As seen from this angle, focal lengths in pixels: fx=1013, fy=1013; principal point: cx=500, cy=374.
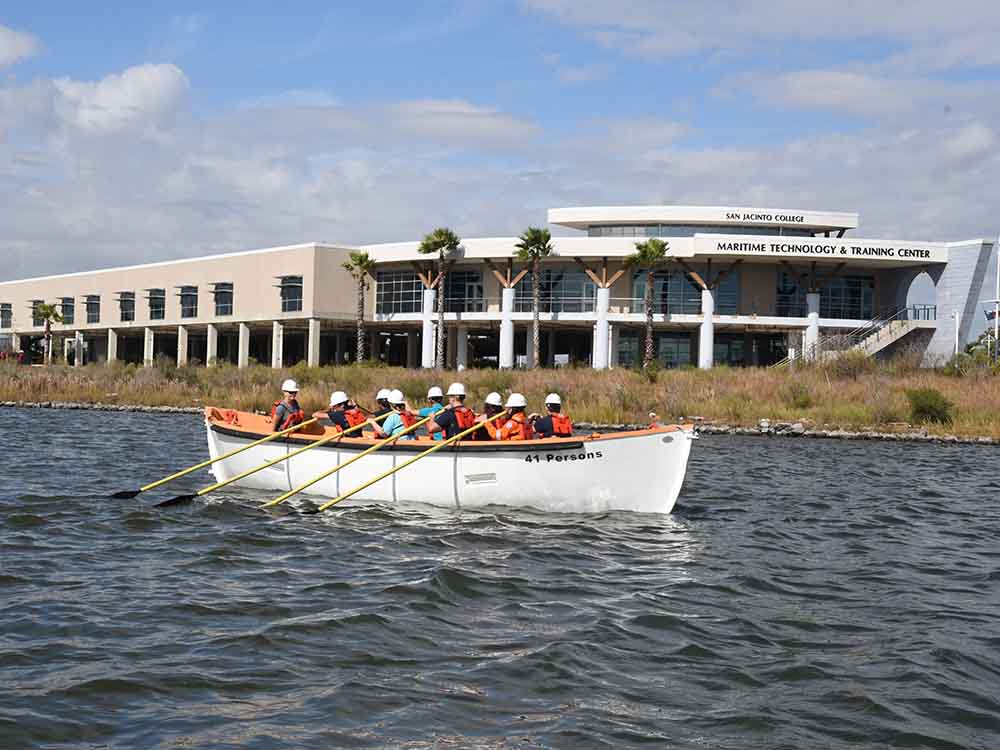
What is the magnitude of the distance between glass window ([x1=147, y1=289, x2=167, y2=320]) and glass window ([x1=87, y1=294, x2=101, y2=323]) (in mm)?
8117

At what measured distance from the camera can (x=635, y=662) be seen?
809 cm

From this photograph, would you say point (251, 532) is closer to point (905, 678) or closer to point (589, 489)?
point (589, 489)

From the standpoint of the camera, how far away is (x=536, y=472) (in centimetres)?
1447

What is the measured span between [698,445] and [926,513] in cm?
1168

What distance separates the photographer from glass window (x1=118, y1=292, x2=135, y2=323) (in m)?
76.9

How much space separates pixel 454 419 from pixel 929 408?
22203mm

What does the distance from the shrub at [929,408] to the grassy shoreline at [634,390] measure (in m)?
0.24

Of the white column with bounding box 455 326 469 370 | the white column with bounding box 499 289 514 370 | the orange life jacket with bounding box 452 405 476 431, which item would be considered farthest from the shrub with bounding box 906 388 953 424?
the white column with bounding box 455 326 469 370

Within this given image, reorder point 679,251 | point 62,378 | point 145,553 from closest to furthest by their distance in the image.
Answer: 1. point 145,553
2. point 62,378
3. point 679,251

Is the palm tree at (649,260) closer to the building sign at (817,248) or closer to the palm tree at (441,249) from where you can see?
the building sign at (817,248)

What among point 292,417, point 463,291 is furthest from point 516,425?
point 463,291

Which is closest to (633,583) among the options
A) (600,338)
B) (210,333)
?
(600,338)

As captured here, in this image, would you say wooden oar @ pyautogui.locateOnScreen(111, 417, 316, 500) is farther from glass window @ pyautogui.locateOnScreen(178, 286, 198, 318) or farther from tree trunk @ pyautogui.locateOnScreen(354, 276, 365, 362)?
glass window @ pyautogui.locateOnScreen(178, 286, 198, 318)

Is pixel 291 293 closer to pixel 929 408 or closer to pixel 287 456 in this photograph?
pixel 929 408
